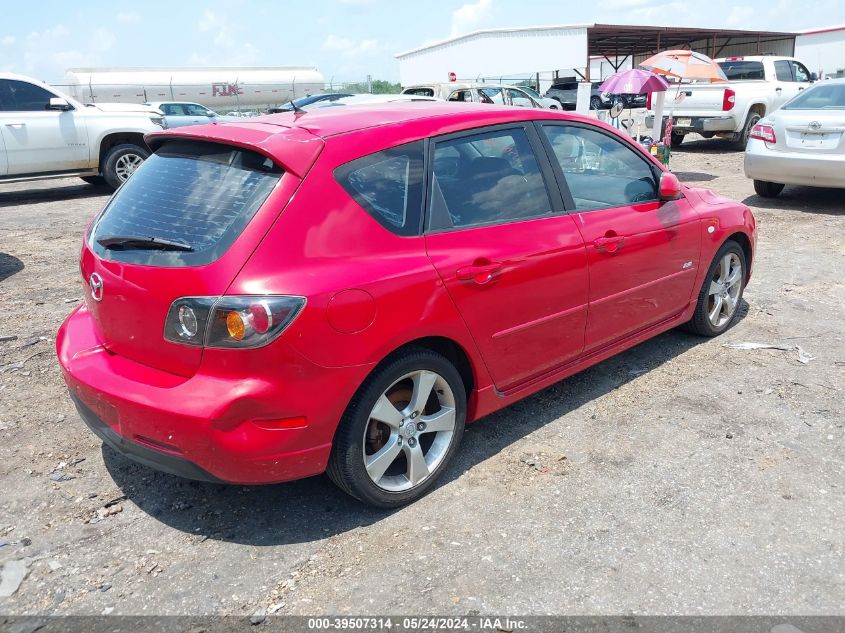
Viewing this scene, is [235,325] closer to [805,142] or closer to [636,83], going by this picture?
[805,142]

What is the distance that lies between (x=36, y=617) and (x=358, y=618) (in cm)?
116

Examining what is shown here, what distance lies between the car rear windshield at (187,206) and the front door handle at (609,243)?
5.83ft

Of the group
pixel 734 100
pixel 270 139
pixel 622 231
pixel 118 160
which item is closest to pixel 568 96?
pixel 734 100

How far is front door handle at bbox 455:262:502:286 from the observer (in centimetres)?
313

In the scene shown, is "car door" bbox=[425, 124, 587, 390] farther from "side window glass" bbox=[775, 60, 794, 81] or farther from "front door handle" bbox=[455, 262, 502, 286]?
"side window glass" bbox=[775, 60, 794, 81]

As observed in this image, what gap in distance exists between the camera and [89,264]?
3.12 meters

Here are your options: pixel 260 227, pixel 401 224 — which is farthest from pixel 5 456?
pixel 401 224

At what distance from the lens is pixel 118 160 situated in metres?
11.5

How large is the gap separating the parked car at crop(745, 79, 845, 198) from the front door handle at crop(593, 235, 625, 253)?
6161mm

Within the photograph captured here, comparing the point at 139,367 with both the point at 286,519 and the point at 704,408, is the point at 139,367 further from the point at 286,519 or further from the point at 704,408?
the point at 704,408

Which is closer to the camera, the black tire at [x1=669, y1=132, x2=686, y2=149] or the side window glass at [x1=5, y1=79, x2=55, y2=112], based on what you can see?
the side window glass at [x1=5, y1=79, x2=55, y2=112]

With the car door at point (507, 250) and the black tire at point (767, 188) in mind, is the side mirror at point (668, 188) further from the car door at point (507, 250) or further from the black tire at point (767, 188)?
the black tire at point (767, 188)

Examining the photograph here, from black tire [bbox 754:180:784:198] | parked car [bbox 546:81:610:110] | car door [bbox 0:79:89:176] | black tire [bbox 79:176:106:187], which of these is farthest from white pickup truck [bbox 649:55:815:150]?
parked car [bbox 546:81:610:110]

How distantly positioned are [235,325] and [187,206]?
0.65m
